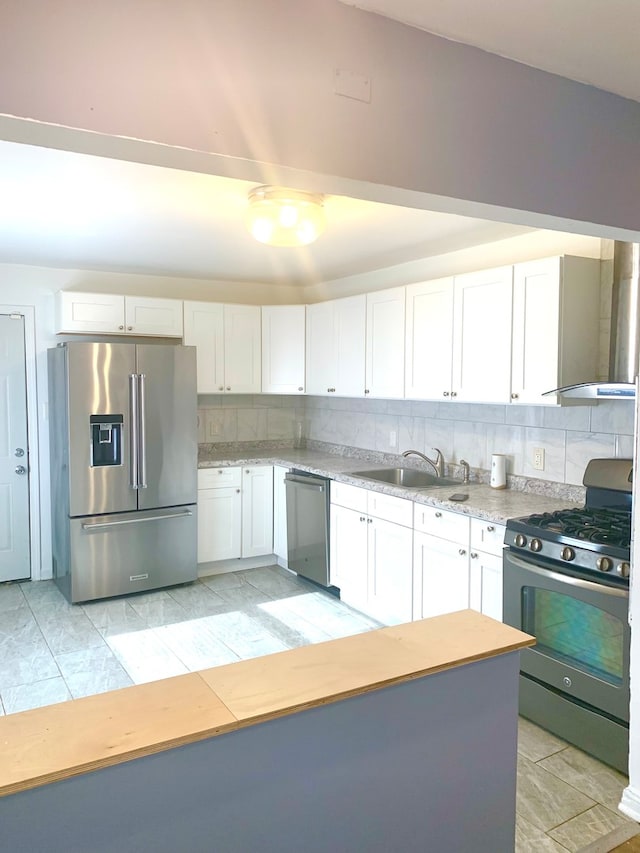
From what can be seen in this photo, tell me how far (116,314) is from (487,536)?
10.1ft

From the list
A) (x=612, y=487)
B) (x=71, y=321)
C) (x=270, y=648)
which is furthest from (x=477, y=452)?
(x=71, y=321)

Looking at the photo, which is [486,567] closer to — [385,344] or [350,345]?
[385,344]

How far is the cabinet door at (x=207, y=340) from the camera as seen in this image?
4996 millimetres

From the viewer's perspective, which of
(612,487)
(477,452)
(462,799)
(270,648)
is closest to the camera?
(462,799)

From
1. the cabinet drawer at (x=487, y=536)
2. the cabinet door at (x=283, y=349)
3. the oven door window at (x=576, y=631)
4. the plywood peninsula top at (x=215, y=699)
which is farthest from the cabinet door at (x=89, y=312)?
the plywood peninsula top at (x=215, y=699)

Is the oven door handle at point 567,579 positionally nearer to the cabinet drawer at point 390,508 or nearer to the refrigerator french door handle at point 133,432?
the cabinet drawer at point 390,508

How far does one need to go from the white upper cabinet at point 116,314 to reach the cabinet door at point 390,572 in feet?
7.19

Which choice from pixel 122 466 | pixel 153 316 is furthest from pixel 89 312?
pixel 122 466

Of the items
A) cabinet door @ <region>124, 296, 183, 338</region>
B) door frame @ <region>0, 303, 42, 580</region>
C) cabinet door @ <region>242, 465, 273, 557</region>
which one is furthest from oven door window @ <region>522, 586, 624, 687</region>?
door frame @ <region>0, 303, 42, 580</region>

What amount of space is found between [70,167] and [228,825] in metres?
2.34

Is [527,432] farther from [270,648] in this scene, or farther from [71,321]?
[71,321]

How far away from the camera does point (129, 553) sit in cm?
454

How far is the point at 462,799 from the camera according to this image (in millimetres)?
1548

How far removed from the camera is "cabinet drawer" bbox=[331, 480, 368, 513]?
4.09m
